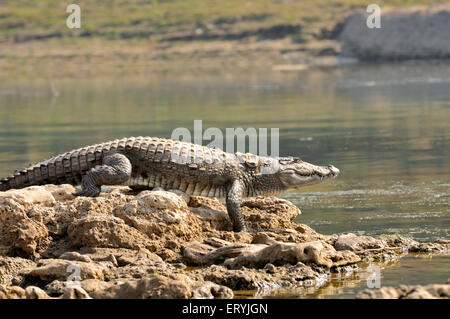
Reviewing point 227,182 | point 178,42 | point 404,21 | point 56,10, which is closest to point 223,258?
point 227,182

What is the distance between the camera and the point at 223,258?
9.65 m

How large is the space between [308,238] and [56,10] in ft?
223

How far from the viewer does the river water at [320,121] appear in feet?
41.8

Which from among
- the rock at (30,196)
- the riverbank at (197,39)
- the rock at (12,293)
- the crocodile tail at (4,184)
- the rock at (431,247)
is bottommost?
the riverbank at (197,39)

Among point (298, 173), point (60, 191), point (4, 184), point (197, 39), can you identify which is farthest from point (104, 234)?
point (197, 39)

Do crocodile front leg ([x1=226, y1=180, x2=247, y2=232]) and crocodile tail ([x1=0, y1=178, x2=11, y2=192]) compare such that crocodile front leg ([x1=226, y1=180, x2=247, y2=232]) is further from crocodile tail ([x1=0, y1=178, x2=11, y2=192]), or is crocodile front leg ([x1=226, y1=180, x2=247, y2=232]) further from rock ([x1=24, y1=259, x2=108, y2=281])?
crocodile tail ([x1=0, y1=178, x2=11, y2=192])

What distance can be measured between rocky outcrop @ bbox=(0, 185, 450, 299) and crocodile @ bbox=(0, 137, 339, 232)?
208 millimetres

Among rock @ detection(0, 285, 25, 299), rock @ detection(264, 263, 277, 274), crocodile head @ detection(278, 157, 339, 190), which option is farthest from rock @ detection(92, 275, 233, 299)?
crocodile head @ detection(278, 157, 339, 190)

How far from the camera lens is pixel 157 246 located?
997cm

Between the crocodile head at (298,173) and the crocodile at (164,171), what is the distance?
0.05 feet

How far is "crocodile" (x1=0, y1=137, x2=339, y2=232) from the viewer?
10898 mm

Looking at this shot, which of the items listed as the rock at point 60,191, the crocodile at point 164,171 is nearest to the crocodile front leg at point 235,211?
the crocodile at point 164,171

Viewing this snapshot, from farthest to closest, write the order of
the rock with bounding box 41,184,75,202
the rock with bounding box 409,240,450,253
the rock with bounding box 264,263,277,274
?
1. the rock with bounding box 41,184,75,202
2. the rock with bounding box 409,240,450,253
3. the rock with bounding box 264,263,277,274

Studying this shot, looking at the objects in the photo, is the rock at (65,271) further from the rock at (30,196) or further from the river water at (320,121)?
the river water at (320,121)
